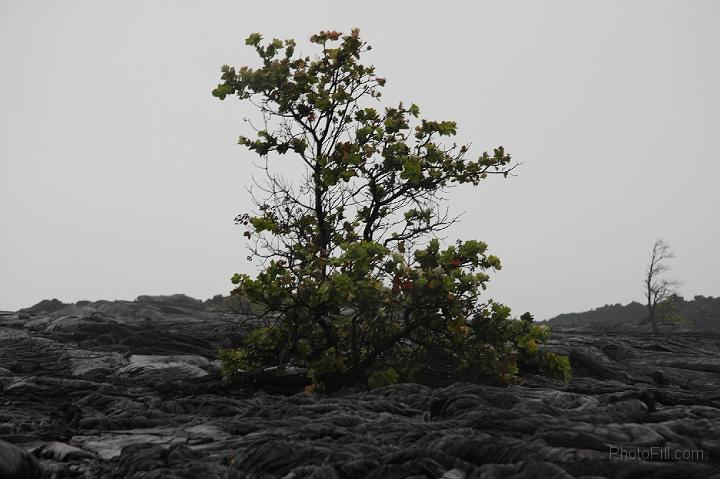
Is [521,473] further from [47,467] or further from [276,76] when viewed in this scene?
[276,76]

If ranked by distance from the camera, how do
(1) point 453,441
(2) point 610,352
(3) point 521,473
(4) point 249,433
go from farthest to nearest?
(2) point 610,352, (4) point 249,433, (1) point 453,441, (3) point 521,473

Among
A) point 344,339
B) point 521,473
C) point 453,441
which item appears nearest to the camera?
point 521,473

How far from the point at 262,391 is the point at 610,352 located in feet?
54.1

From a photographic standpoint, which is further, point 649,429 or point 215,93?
point 215,93

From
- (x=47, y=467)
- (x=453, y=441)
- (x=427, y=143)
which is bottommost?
(x=47, y=467)

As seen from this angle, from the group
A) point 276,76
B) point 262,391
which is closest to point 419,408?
point 262,391

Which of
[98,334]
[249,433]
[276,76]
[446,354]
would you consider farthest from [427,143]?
[98,334]

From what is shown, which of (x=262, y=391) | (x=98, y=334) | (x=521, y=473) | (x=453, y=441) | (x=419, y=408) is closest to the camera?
(x=521, y=473)

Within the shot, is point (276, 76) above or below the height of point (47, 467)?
above

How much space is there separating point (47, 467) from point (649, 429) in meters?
6.74

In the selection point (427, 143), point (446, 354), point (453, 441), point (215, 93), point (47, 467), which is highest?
point (215, 93)

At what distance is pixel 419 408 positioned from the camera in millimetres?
8133

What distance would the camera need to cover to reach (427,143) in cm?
1246

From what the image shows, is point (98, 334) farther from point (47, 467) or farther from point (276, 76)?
point (47, 467)
